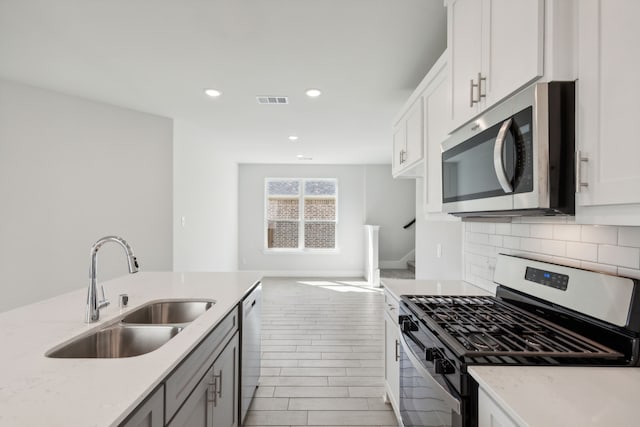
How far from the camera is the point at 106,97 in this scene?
3.36 m

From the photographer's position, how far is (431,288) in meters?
2.12

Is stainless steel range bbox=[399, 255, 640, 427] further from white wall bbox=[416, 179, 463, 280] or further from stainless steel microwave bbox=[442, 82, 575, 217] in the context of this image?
white wall bbox=[416, 179, 463, 280]

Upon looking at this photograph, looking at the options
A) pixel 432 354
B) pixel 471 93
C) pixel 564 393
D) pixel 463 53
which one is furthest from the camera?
pixel 463 53

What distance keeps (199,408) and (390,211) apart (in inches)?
257

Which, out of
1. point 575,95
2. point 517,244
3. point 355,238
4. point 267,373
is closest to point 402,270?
point 355,238

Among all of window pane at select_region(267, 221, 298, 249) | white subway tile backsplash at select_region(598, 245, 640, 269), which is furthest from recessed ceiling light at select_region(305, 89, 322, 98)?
window pane at select_region(267, 221, 298, 249)

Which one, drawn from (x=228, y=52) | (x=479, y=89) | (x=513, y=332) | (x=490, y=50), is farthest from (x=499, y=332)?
(x=228, y=52)

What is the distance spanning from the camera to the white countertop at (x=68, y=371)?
0.78 m

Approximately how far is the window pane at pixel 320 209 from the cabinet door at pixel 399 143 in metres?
4.44

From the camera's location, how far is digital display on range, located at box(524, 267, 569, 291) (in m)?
1.32

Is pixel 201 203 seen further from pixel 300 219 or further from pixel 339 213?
pixel 339 213

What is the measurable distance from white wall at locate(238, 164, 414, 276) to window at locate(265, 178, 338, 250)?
0.53 feet

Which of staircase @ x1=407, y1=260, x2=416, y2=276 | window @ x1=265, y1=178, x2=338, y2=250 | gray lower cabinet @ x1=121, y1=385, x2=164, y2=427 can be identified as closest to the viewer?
gray lower cabinet @ x1=121, y1=385, x2=164, y2=427

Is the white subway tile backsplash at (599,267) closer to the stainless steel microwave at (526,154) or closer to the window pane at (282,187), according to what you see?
the stainless steel microwave at (526,154)
